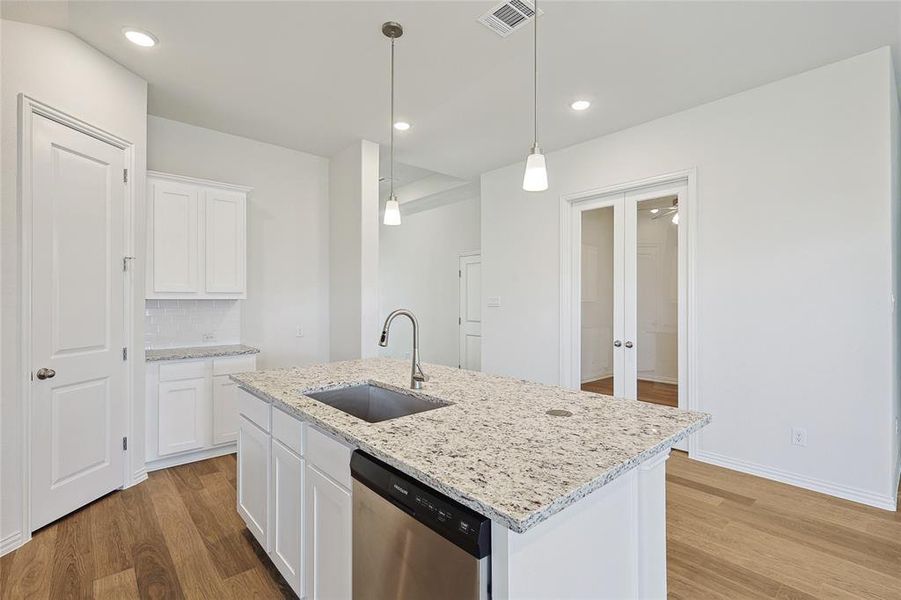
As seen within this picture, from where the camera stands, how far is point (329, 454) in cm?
158

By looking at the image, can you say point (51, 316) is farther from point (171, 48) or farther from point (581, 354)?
point (581, 354)

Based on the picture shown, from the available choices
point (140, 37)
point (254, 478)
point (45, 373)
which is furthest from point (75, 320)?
point (140, 37)

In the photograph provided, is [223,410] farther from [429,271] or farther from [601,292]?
[429,271]

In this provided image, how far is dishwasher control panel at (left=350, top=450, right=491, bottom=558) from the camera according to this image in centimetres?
101

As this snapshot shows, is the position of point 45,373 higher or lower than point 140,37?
lower

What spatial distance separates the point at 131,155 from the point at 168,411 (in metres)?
1.95

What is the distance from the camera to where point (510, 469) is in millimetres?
1135

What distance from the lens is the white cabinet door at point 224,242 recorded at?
12.3ft

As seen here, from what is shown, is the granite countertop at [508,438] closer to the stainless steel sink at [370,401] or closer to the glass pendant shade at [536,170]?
the stainless steel sink at [370,401]

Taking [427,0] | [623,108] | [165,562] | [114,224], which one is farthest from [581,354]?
[114,224]

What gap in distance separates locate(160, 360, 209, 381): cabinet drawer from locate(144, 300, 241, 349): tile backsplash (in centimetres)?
54

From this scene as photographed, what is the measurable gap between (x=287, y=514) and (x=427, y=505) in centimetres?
107

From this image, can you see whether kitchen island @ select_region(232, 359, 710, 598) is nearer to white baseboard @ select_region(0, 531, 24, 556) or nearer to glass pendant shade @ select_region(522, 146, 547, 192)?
glass pendant shade @ select_region(522, 146, 547, 192)

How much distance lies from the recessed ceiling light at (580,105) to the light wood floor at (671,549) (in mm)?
3009
